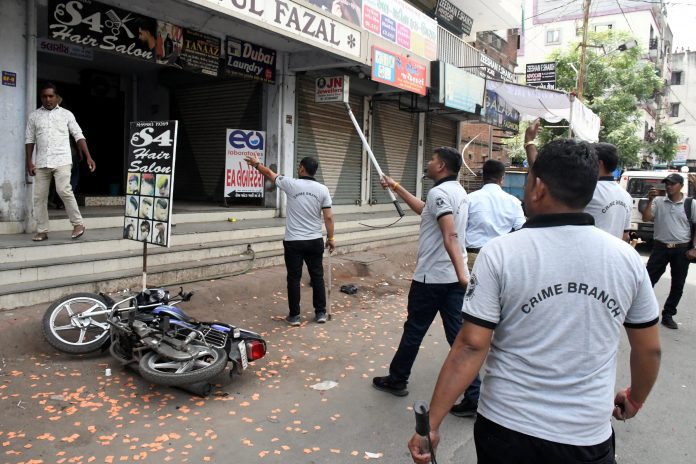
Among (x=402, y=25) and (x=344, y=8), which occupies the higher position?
(x=402, y=25)

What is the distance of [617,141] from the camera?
76.5 feet

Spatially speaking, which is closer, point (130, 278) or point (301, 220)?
point (301, 220)

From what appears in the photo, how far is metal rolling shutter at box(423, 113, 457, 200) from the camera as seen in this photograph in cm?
1727

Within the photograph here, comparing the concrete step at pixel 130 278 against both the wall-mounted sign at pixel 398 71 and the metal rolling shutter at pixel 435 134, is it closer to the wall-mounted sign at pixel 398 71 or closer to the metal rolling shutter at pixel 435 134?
the wall-mounted sign at pixel 398 71

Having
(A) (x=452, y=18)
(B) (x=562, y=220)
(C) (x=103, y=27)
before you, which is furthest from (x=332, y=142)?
(B) (x=562, y=220)

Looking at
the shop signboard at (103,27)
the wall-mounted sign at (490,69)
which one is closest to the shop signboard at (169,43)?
the shop signboard at (103,27)

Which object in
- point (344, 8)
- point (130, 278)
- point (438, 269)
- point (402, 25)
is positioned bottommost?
point (130, 278)

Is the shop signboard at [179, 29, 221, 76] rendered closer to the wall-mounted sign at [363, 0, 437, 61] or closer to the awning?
the wall-mounted sign at [363, 0, 437, 61]

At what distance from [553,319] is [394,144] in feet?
46.1

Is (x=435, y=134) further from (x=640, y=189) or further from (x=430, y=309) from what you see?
(x=430, y=309)

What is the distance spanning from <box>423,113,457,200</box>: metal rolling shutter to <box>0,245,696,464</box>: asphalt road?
39.1 feet

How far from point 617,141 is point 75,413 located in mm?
24601

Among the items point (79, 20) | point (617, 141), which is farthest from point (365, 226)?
point (617, 141)

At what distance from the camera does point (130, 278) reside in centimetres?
635
